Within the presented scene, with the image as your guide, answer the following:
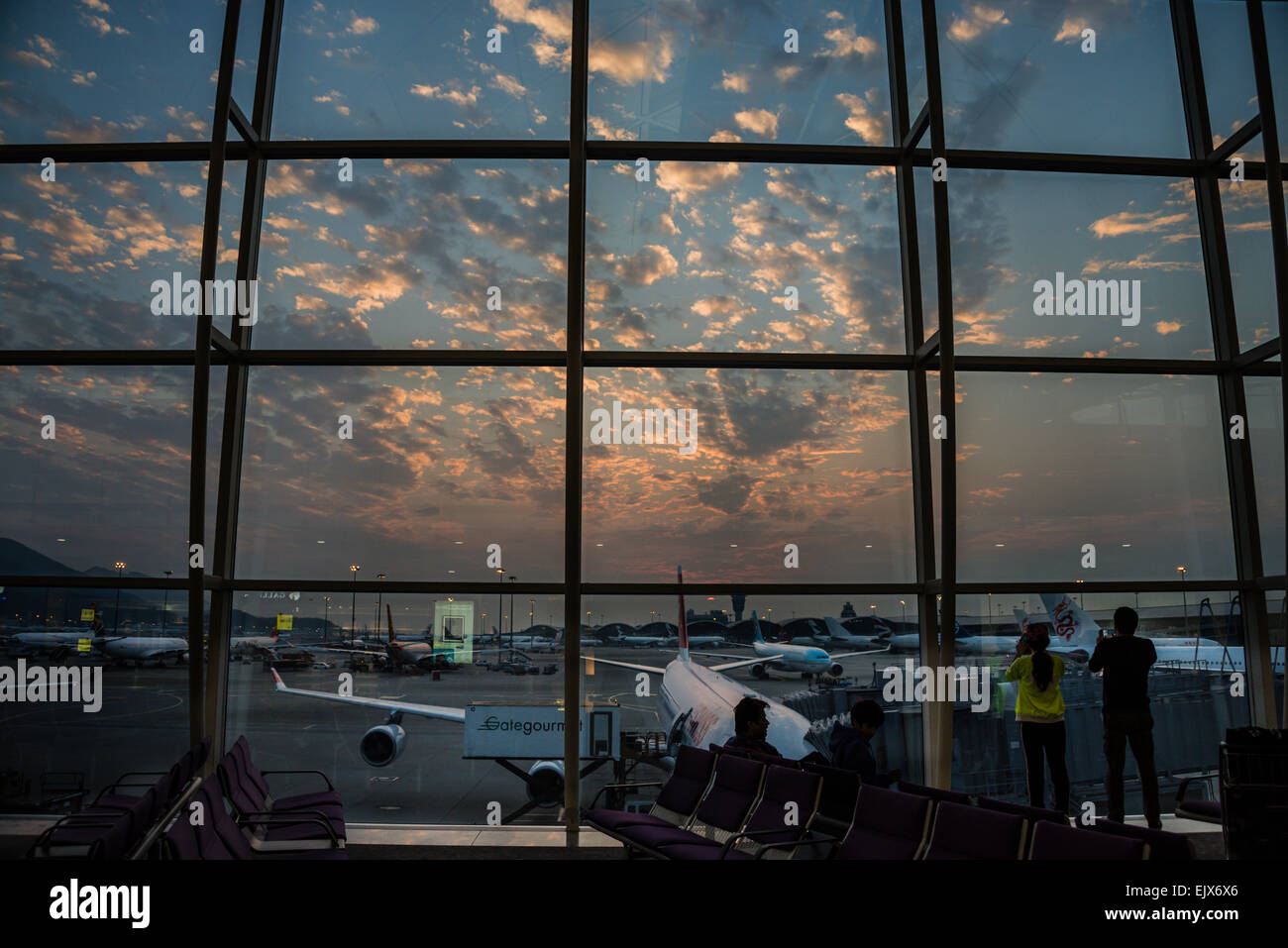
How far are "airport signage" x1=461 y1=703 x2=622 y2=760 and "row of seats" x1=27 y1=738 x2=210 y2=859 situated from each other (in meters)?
1.63

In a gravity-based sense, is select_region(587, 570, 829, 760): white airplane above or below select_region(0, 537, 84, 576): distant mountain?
below

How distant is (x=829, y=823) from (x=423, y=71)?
5.57 m

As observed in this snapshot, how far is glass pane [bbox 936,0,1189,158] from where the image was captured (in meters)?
6.13

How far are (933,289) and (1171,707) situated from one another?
325 cm

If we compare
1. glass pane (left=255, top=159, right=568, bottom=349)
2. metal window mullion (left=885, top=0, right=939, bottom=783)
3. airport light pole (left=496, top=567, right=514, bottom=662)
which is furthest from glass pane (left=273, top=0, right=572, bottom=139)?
airport light pole (left=496, top=567, right=514, bottom=662)

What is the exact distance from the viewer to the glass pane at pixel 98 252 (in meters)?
5.91

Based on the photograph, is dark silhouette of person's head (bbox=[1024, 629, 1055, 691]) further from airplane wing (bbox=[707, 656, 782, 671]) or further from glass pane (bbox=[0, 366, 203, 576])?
glass pane (bbox=[0, 366, 203, 576])

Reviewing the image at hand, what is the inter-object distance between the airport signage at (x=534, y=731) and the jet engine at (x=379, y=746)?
0.46m

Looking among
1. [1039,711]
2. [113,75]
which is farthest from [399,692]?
[113,75]

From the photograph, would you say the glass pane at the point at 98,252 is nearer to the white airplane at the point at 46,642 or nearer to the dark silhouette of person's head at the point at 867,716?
the white airplane at the point at 46,642

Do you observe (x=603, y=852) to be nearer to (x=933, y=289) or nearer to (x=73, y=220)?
(x=933, y=289)

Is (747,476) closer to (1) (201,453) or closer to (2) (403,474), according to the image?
(2) (403,474)

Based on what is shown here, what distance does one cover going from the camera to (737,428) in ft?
19.3

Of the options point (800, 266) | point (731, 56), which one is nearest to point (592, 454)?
point (800, 266)
